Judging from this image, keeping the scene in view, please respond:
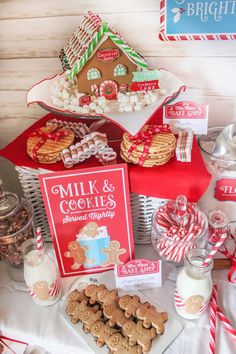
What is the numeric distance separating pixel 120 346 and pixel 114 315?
8 cm

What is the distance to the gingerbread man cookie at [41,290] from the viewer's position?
978 mm

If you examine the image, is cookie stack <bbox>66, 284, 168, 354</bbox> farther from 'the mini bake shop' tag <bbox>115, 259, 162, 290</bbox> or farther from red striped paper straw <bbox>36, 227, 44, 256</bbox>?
red striped paper straw <bbox>36, 227, 44, 256</bbox>

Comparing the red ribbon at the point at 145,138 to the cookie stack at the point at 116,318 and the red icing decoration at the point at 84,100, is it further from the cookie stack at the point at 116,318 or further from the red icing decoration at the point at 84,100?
the cookie stack at the point at 116,318

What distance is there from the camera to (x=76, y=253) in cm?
107

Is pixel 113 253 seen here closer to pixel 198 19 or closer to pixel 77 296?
pixel 77 296

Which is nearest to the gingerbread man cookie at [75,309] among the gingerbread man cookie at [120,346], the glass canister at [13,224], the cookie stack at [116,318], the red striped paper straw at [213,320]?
the cookie stack at [116,318]

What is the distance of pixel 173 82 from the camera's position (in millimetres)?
1062

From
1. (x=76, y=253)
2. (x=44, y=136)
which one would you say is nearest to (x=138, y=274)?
(x=76, y=253)

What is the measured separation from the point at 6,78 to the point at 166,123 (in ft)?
1.68

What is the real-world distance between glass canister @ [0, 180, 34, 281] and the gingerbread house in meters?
0.35

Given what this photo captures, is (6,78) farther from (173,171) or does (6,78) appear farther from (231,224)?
(231,224)

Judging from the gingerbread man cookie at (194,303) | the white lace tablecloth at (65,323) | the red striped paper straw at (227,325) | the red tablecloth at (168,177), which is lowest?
the white lace tablecloth at (65,323)

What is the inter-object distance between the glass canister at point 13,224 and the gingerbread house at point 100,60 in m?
0.35

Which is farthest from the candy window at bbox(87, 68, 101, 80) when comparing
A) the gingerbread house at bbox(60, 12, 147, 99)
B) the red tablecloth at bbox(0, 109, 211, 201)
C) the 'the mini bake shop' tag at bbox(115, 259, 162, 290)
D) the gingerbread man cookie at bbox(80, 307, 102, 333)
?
the gingerbread man cookie at bbox(80, 307, 102, 333)
